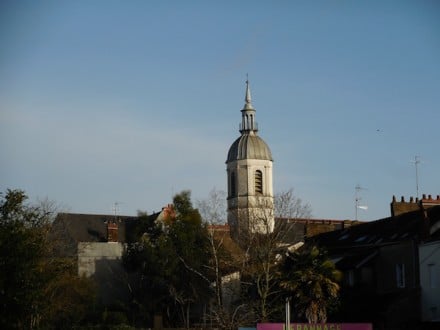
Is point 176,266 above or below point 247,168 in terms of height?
below

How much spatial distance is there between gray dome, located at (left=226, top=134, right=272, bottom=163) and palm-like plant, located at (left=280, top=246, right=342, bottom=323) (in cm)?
4941

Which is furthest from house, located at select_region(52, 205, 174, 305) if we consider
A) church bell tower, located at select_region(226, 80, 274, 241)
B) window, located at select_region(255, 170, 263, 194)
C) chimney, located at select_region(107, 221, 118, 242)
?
window, located at select_region(255, 170, 263, 194)

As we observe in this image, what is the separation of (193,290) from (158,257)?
4.65 meters

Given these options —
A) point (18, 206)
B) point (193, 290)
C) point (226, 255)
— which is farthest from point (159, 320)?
point (18, 206)

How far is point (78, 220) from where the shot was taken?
3371 inches

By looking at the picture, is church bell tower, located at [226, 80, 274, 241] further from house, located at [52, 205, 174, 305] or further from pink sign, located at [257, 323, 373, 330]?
pink sign, located at [257, 323, 373, 330]

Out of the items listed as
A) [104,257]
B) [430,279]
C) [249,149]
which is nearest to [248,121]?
[249,149]

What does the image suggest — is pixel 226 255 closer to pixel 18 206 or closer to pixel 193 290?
pixel 193 290

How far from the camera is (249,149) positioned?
94250 mm

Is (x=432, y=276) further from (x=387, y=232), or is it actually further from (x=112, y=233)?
(x=112, y=233)

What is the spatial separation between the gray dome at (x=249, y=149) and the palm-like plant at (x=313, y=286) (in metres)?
49.4

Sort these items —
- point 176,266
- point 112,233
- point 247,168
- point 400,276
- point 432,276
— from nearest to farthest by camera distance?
point 432,276 → point 400,276 → point 176,266 → point 112,233 → point 247,168

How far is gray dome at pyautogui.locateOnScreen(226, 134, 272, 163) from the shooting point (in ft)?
309

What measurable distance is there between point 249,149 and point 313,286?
5134 cm
